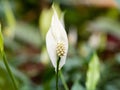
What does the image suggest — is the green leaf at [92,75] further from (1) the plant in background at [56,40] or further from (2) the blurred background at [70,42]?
(1) the plant in background at [56,40]

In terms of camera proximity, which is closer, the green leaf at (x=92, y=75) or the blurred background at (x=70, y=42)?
the green leaf at (x=92, y=75)

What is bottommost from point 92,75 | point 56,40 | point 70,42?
point 70,42

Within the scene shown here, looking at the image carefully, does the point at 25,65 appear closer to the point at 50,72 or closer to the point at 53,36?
the point at 50,72

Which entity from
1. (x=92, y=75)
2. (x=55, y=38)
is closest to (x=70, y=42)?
(x=92, y=75)

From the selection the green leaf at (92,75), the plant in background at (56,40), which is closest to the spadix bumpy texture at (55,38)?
the plant in background at (56,40)

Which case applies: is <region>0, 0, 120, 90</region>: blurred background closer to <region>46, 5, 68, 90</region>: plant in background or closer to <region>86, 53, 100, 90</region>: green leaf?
<region>86, 53, 100, 90</region>: green leaf

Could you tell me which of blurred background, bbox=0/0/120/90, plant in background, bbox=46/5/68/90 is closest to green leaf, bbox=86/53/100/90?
blurred background, bbox=0/0/120/90

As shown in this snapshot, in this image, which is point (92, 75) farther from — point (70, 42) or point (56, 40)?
point (70, 42)

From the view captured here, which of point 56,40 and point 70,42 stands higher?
point 56,40

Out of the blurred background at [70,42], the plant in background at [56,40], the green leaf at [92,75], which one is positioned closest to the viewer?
the plant in background at [56,40]

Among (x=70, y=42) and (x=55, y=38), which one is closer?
(x=55, y=38)
